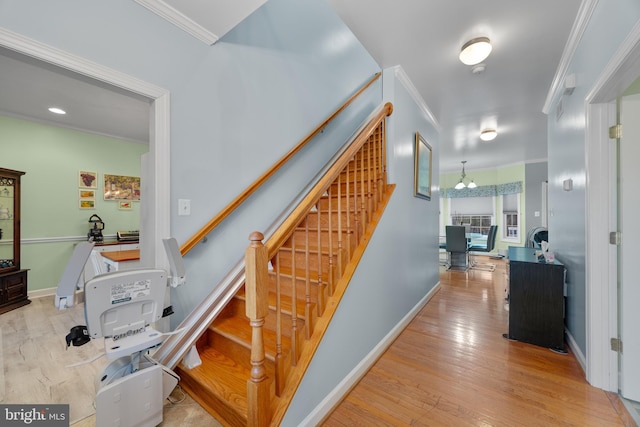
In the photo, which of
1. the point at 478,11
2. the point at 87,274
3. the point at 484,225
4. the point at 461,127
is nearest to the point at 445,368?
the point at 478,11

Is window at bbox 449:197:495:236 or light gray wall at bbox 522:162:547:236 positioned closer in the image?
light gray wall at bbox 522:162:547:236

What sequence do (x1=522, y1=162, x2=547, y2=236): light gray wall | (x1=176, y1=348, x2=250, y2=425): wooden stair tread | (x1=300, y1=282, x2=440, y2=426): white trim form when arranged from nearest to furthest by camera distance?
1. (x1=176, y1=348, x2=250, y2=425): wooden stair tread
2. (x1=300, y1=282, x2=440, y2=426): white trim
3. (x1=522, y1=162, x2=547, y2=236): light gray wall

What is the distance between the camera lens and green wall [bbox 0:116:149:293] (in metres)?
3.59

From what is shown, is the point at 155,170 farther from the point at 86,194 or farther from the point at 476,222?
the point at 476,222

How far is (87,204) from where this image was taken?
4172 millimetres

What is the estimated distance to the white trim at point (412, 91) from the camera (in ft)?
8.73

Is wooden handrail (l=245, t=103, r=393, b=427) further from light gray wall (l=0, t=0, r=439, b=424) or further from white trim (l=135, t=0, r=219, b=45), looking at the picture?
white trim (l=135, t=0, r=219, b=45)

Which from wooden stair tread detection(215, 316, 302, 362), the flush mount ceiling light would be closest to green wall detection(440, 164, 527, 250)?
the flush mount ceiling light

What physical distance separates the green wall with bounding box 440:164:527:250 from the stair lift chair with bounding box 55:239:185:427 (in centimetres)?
848

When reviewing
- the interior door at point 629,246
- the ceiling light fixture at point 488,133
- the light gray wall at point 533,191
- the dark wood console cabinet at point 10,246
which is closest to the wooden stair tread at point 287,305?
the interior door at point 629,246

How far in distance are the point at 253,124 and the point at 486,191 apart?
25.8 ft

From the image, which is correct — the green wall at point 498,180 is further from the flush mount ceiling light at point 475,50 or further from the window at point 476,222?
the flush mount ceiling light at point 475,50

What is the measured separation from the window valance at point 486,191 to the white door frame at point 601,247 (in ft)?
20.6

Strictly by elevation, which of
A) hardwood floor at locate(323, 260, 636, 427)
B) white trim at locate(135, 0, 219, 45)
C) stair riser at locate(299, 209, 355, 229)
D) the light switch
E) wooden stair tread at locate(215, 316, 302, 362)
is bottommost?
hardwood floor at locate(323, 260, 636, 427)
